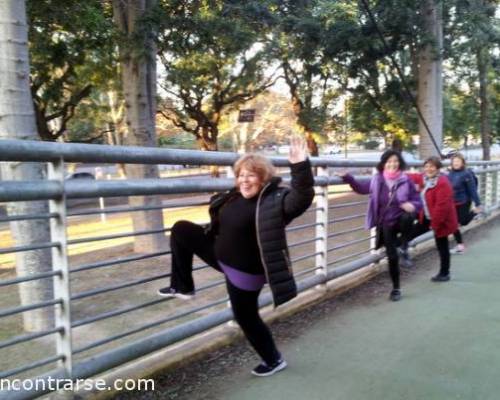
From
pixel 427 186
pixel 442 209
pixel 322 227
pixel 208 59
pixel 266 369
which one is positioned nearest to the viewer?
pixel 266 369

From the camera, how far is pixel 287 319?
14.7 ft

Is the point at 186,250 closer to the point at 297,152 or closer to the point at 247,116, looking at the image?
the point at 297,152

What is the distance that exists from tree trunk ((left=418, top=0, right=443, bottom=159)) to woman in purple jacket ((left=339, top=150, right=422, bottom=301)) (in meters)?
6.25

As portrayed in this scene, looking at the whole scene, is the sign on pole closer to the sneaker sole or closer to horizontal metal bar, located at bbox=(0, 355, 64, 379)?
the sneaker sole

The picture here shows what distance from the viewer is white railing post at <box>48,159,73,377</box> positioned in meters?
2.64

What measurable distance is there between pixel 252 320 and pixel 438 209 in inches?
135

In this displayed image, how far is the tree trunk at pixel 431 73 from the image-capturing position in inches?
432

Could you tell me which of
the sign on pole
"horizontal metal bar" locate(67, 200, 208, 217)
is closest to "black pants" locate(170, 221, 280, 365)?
"horizontal metal bar" locate(67, 200, 208, 217)

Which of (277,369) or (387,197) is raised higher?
(387,197)

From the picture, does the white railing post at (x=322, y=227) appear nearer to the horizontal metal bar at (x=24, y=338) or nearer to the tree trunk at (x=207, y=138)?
the horizontal metal bar at (x=24, y=338)

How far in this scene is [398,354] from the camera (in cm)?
373

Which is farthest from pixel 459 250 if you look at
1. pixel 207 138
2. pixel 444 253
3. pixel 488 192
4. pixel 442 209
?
pixel 207 138

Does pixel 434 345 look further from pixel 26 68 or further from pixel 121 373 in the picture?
pixel 26 68

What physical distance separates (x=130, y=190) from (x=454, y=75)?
17.1 meters
